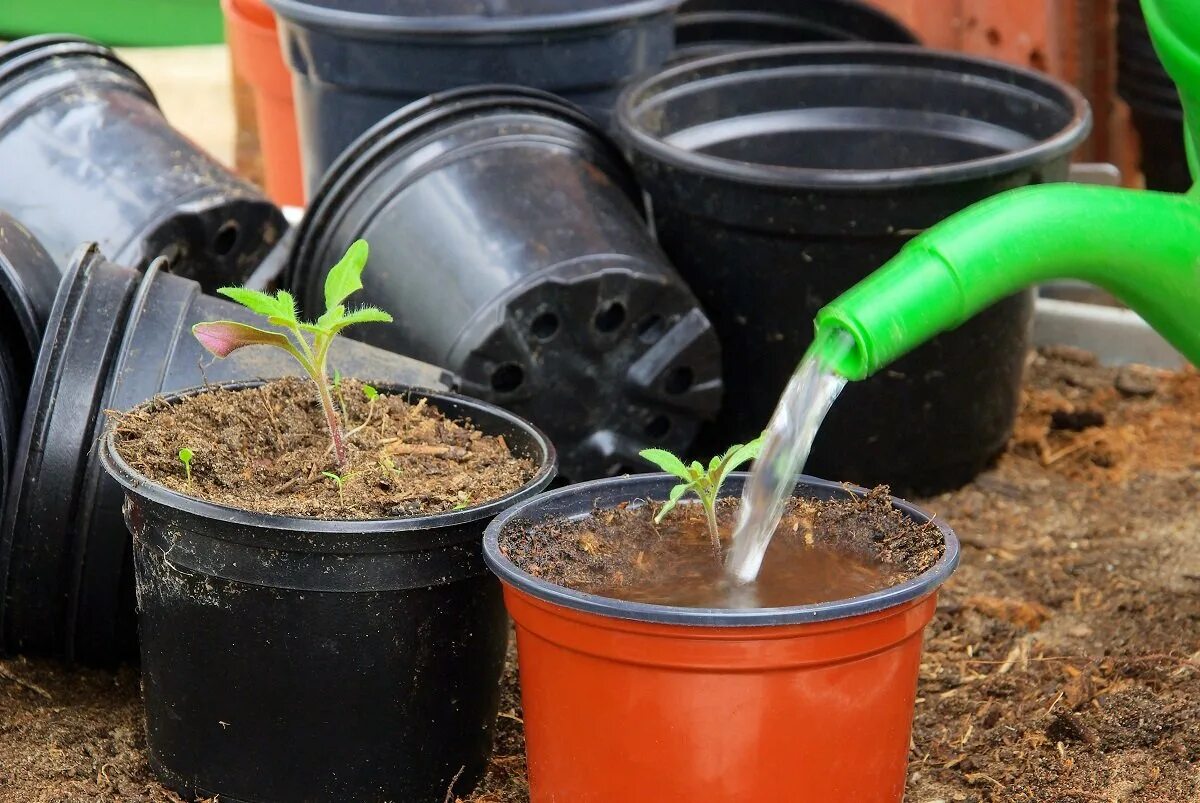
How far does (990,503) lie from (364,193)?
3.95ft

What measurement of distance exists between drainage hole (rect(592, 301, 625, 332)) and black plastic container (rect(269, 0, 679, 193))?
1.78 ft

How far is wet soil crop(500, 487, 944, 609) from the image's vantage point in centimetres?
143

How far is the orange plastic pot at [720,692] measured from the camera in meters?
1.31

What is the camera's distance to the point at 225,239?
2.50 meters

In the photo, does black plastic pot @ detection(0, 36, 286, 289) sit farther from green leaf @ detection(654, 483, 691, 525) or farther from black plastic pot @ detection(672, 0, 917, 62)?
black plastic pot @ detection(672, 0, 917, 62)

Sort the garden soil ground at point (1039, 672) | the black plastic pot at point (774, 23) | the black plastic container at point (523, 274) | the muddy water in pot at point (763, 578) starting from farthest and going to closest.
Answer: the black plastic pot at point (774, 23) → the black plastic container at point (523, 274) → the garden soil ground at point (1039, 672) → the muddy water in pot at point (763, 578)

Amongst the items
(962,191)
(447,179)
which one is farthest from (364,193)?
(962,191)

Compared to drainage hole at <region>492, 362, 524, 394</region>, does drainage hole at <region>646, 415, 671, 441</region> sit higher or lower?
lower

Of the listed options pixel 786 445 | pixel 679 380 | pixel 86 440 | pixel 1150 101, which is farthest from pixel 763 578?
pixel 1150 101

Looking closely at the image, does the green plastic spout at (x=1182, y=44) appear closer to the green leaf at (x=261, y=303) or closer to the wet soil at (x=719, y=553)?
the wet soil at (x=719, y=553)

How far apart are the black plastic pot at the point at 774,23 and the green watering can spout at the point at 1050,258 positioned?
1750 millimetres

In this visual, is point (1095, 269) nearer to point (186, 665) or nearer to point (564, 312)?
point (564, 312)

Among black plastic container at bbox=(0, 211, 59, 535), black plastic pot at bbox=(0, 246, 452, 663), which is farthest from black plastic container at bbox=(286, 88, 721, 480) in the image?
black plastic container at bbox=(0, 211, 59, 535)

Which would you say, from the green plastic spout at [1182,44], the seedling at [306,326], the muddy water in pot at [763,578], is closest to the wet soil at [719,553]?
the muddy water in pot at [763,578]
